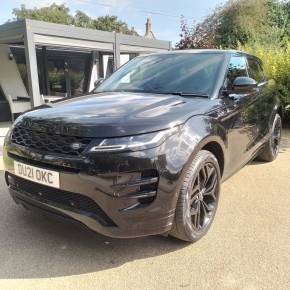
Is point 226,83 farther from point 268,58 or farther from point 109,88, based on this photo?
point 268,58

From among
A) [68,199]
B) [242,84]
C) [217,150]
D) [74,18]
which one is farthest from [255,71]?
[74,18]

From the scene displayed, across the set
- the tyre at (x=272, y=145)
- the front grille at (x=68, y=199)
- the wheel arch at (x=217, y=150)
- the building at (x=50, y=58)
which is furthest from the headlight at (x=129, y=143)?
the building at (x=50, y=58)

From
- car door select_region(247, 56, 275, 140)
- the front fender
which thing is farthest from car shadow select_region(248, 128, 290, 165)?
the front fender

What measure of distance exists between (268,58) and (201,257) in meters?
6.94

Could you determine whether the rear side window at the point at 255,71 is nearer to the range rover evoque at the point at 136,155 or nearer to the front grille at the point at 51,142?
the range rover evoque at the point at 136,155

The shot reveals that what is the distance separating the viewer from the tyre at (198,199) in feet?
9.31

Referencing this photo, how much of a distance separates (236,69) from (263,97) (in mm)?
816

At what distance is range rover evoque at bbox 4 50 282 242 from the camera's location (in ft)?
8.32

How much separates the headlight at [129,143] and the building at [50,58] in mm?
6806

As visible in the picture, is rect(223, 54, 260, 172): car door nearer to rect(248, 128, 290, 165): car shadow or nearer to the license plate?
rect(248, 128, 290, 165): car shadow

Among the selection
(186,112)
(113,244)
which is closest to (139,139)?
(186,112)

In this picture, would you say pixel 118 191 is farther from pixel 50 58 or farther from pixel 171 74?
pixel 50 58

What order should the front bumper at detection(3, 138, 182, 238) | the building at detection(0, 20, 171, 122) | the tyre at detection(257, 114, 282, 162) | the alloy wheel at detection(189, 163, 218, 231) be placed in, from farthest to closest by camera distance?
the building at detection(0, 20, 171, 122), the tyre at detection(257, 114, 282, 162), the alloy wheel at detection(189, 163, 218, 231), the front bumper at detection(3, 138, 182, 238)

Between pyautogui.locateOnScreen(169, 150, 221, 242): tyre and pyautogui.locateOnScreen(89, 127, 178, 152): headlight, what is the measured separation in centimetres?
43
